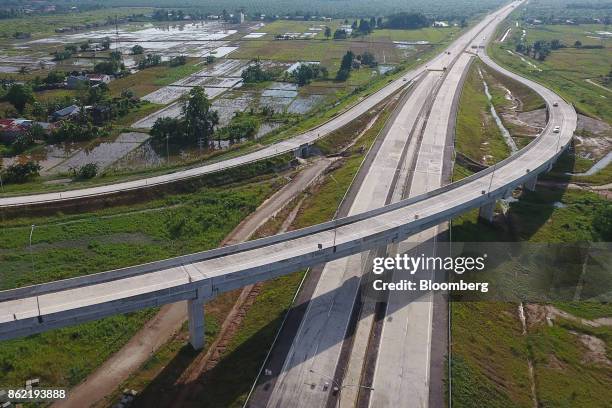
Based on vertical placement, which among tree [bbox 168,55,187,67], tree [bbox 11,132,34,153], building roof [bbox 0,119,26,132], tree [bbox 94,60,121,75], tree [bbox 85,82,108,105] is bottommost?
tree [bbox 11,132,34,153]

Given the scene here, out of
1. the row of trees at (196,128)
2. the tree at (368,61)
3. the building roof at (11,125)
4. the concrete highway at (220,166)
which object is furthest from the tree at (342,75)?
the building roof at (11,125)

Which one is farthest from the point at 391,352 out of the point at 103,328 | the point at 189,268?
the point at 103,328

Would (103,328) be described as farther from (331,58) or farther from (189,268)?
(331,58)

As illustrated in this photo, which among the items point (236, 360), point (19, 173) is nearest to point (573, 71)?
point (19, 173)

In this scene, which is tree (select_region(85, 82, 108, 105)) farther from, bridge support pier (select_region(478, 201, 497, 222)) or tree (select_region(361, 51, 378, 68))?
tree (select_region(361, 51, 378, 68))

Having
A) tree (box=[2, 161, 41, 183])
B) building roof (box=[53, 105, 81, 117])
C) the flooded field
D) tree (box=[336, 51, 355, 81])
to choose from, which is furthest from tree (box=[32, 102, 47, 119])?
tree (box=[336, 51, 355, 81])

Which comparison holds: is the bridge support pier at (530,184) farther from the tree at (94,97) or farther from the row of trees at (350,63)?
the tree at (94,97)

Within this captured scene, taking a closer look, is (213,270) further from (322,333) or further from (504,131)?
(504,131)
